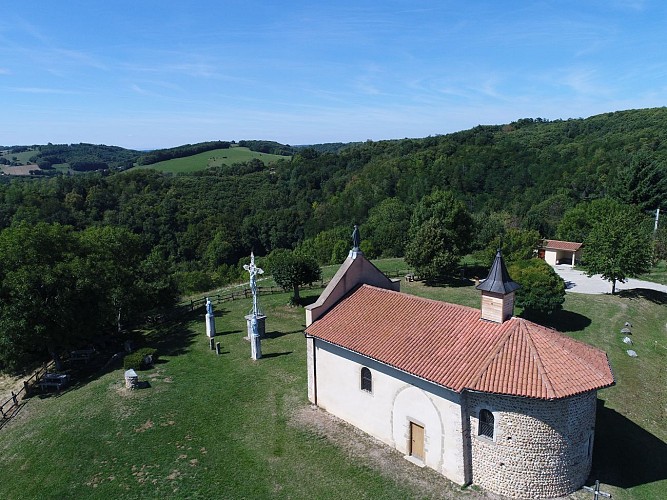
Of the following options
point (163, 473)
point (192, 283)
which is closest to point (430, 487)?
point (163, 473)

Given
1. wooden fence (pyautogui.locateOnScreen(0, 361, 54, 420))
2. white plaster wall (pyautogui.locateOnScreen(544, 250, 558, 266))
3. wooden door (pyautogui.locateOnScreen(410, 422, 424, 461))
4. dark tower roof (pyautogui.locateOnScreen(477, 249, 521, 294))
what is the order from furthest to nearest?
white plaster wall (pyautogui.locateOnScreen(544, 250, 558, 266)) < wooden fence (pyautogui.locateOnScreen(0, 361, 54, 420)) < wooden door (pyautogui.locateOnScreen(410, 422, 424, 461)) < dark tower roof (pyautogui.locateOnScreen(477, 249, 521, 294))

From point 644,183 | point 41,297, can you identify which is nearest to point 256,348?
point 41,297

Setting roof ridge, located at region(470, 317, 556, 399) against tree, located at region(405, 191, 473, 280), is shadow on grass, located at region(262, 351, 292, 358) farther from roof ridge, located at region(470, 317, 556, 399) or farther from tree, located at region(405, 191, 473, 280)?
tree, located at region(405, 191, 473, 280)

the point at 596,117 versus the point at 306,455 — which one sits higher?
the point at 596,117

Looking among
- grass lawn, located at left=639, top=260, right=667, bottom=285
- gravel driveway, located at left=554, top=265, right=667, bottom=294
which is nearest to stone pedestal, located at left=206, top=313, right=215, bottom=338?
gravel driveway, located at left=554, top=265, right=667, bottom=294

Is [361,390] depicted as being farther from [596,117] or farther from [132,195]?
[596,117]

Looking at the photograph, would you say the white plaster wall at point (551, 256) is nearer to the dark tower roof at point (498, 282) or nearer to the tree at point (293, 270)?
the tree at point (293, 270)
